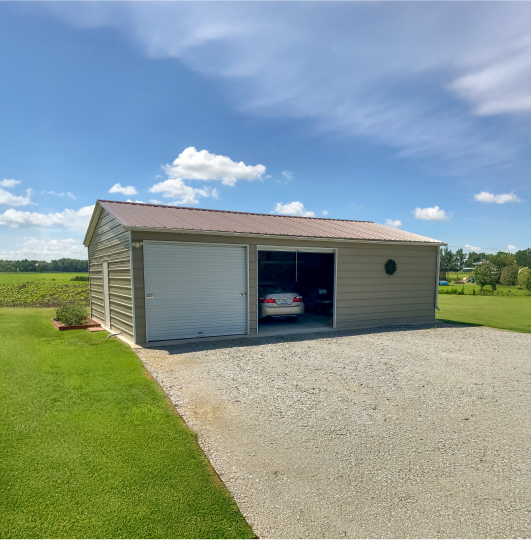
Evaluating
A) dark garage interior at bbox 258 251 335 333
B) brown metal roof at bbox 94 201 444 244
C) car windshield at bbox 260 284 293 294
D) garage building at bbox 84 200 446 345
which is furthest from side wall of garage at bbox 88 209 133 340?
dark garage interior at bbox 258 251 335 333

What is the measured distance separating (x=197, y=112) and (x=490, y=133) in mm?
9962

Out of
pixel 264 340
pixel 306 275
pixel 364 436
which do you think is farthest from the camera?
pixel 306 275

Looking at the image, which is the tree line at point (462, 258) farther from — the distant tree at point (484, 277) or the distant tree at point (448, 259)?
the distant tree at point (484, 277)

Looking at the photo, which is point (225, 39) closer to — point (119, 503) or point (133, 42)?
point (133, 42)

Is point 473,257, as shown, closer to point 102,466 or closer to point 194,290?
point 194,290

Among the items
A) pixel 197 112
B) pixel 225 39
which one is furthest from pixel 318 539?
pixel 197 112

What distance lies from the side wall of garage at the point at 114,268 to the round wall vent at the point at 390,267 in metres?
7.41

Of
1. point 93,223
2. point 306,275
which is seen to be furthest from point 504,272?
point 93,223

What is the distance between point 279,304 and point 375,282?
309 centimetres

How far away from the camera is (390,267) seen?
10.7 meters

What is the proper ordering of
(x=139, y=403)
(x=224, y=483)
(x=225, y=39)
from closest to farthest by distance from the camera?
(x=224, y=483) < (x=139, y=403) < (x=225, y=39)

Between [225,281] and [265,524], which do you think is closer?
[265,524]

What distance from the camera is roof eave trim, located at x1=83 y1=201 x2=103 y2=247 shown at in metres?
10.4

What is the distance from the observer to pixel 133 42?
809 cm
